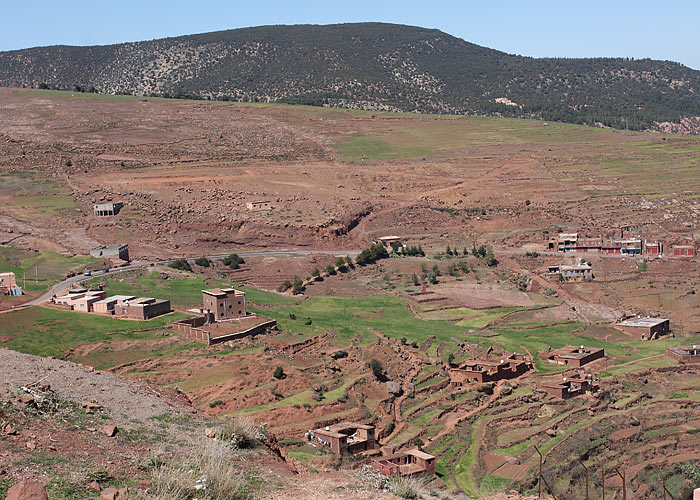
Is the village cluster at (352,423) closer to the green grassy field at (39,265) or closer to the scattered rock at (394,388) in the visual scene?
the scattered rock at (394,388)

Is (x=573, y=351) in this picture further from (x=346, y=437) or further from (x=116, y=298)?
(x=116, y=298)

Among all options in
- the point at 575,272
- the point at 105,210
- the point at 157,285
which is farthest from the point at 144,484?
the point at 105,210

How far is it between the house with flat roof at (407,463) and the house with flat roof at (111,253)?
3258 cm

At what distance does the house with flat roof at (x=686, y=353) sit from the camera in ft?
141

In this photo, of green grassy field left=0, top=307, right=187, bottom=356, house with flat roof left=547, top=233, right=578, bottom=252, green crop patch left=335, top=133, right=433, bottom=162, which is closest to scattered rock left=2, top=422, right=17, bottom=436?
green grassy field left=0, top=307, right=187, bottom=356

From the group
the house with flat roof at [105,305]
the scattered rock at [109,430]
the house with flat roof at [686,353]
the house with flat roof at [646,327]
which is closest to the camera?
the scattered rock at [109,430]

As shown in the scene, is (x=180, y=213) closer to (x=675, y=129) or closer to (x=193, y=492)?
(x=193, y=492)

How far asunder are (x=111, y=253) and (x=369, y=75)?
4442 inches

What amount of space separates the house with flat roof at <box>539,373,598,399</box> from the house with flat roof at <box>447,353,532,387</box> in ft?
6.12

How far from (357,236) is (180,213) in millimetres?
13004

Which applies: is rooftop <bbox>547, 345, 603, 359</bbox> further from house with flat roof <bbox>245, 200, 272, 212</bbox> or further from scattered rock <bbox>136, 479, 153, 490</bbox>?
scattered rock <bbox>136, 479, 153, 490</bbox>

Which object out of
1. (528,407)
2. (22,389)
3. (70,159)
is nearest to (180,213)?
(70,159)

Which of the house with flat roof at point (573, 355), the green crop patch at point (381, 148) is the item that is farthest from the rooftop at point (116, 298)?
the green crop patch at point (381, 148)

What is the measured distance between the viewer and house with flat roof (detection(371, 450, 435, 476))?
2614 cm
